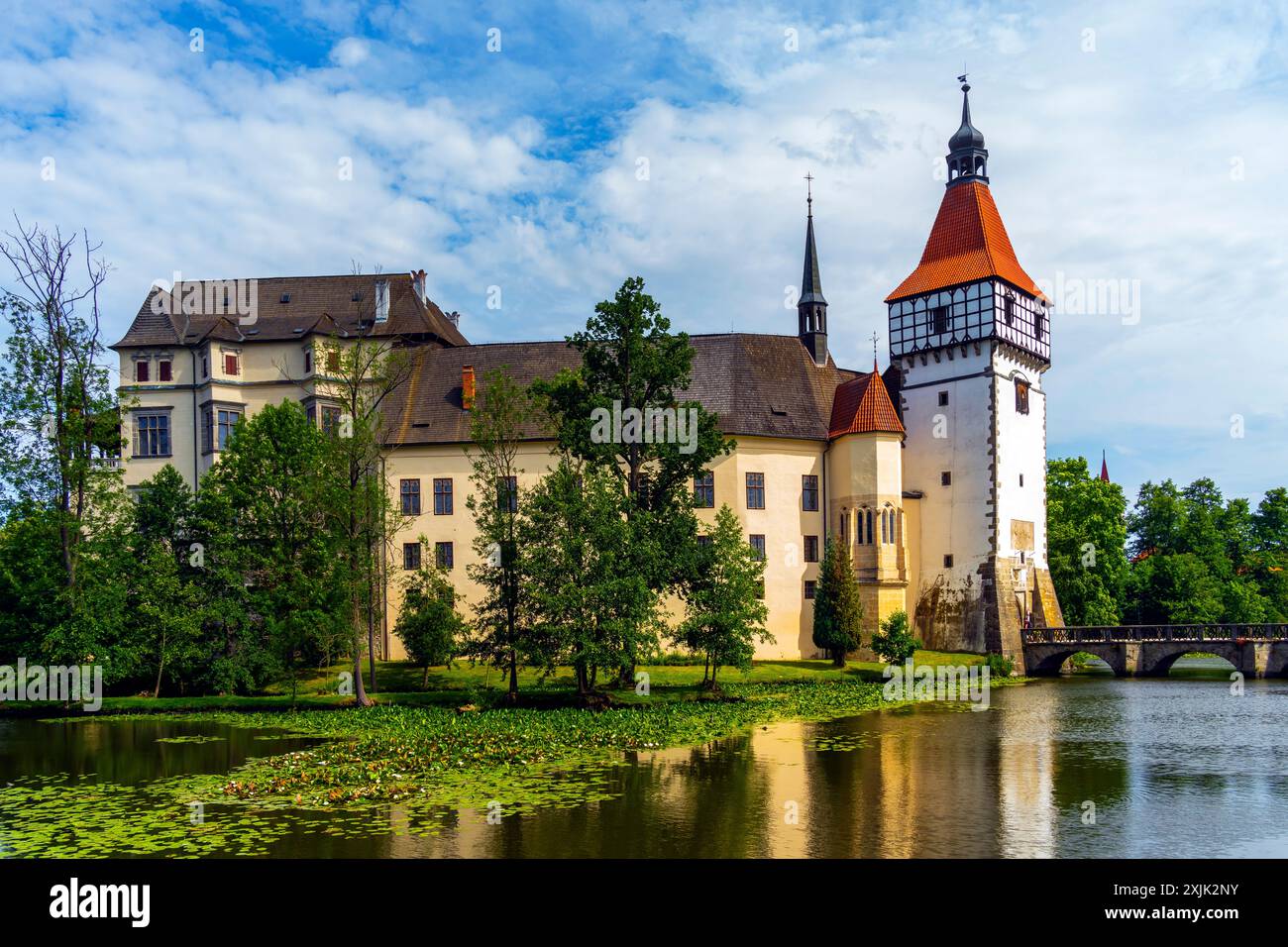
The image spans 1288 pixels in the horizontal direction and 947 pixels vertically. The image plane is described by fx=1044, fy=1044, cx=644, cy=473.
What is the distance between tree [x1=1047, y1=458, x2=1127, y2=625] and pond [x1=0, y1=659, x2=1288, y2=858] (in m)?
32.5

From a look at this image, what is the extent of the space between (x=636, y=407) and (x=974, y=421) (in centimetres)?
2168

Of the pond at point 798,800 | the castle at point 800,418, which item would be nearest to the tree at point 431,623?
the castle at point 800,418

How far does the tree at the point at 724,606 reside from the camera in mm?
36125

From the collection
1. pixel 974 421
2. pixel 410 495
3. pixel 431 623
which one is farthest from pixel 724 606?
pixel 974 421

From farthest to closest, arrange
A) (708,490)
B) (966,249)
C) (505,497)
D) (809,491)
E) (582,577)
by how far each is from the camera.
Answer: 1. (966,249)
2. (809,491)
3. (708,490)
4. (505,497)
5. (582,577)

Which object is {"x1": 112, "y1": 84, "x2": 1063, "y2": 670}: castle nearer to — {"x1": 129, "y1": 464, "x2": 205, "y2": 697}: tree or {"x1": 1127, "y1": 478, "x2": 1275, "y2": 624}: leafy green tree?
{"x1": 129, "y1": 464, "x2": 205, "y2": 697}: tree

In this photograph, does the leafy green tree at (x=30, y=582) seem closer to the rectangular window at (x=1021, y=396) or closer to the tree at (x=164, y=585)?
the tree at (x=164, y=585)

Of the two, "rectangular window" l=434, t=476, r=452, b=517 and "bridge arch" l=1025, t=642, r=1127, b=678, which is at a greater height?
"rectangular window" l=434, t=476, r=452, b=517

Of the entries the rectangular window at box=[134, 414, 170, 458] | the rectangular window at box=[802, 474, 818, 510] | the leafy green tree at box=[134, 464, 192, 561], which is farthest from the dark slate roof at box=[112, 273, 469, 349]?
the rectangular window at box=[802, 474, 818, 510]

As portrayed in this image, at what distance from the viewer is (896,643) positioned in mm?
46281

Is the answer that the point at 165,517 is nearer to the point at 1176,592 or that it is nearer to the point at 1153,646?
the point at 1153,646

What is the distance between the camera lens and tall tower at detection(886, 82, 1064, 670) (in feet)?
172
